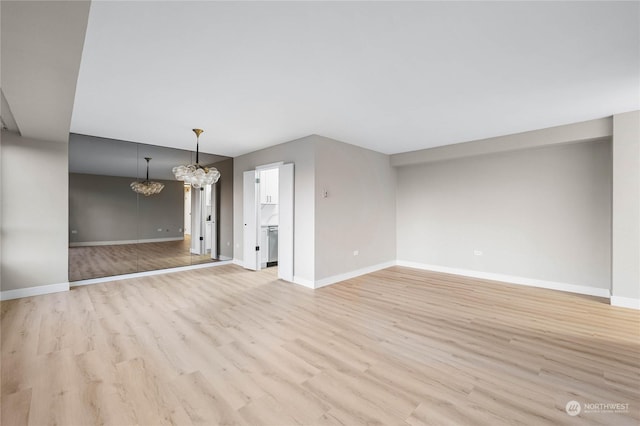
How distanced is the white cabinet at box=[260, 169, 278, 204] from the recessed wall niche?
1416 mm

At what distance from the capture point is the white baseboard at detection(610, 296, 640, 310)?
3.59 meters

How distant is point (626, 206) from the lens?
3.64 metres

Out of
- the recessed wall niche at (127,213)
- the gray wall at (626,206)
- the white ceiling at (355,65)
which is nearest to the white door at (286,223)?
the white ceiling at (355,65)

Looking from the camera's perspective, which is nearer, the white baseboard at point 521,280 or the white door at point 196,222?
the white baseboard at point 521,280

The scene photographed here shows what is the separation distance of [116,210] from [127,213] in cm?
22

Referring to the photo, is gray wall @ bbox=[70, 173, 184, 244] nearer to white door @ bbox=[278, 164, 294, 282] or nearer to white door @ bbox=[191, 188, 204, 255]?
white door @ bbox=[191, 188, 204, 255]

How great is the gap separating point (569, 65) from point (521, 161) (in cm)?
285

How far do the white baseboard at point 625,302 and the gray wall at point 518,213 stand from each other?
0.54 meters

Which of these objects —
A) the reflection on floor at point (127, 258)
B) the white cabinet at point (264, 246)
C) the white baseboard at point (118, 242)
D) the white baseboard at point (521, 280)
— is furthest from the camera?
the white cabinet at point (264, 246)

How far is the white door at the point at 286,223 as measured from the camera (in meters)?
4.98

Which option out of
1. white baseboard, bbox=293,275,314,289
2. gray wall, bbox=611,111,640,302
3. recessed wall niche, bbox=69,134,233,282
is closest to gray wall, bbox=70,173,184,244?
recessed wall niche, bbox=69,134,233,282

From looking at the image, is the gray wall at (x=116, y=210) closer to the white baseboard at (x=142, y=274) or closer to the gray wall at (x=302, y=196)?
the white baseboard at (x=142, y=274)

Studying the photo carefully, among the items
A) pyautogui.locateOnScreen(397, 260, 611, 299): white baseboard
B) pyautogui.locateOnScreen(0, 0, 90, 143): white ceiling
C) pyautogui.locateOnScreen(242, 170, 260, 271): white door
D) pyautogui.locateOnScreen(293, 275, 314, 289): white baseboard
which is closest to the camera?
pyautogui.locateOnScreen(0, 0, 90, 143): white ceiling

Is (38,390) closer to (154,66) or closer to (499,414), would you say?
(154,66)
